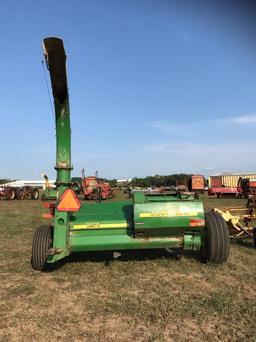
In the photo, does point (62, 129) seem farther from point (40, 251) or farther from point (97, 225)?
point (40, 251)

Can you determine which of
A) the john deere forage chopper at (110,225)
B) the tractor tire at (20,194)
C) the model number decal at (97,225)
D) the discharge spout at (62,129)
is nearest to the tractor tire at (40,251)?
the john deere forage chopper at (110,225)

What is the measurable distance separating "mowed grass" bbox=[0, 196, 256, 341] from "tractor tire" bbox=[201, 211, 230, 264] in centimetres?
15

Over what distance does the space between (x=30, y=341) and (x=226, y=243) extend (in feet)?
11.9

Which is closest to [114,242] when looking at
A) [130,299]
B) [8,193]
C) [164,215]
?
[164,215]

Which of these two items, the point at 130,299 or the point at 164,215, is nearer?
the point at 130,299

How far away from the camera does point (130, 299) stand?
192 inches

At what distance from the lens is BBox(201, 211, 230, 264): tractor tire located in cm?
644

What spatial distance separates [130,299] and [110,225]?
167 centimetres

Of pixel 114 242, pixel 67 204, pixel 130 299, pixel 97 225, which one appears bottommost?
pixel 130 299

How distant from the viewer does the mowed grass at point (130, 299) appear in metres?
3.90

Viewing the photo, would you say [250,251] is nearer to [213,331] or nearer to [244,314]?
[244,314]

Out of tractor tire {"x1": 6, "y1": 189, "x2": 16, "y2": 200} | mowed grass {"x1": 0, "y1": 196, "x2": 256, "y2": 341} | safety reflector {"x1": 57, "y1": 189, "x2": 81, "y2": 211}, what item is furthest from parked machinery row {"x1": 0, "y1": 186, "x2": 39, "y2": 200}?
safety reflector {"x1": 57, "y1": 189, "x2": 81, "y2": 211}

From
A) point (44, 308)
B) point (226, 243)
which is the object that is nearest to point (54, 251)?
point (44, 308)

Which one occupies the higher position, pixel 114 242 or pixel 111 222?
pixel 111 222
